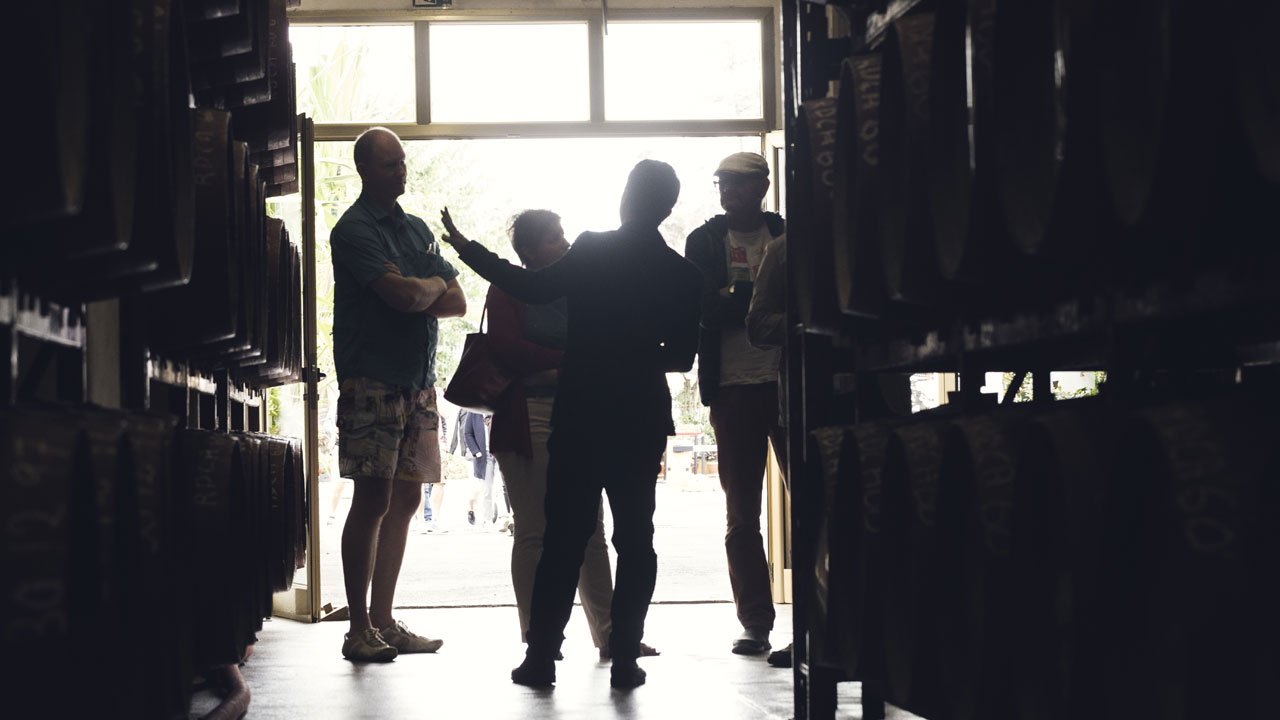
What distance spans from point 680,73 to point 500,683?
3.62 m

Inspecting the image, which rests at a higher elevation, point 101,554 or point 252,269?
point 252,269

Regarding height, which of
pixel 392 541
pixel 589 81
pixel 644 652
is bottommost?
pixel 644 652

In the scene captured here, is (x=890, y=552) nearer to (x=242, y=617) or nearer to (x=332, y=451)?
(x=242, y=617)

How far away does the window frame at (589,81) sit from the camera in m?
6.59

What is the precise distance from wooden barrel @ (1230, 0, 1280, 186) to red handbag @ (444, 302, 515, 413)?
11.0 ft

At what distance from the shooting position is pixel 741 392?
4.65 metres

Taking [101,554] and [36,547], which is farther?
→ [101,554]

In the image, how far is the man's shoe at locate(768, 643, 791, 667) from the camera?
4215 millimetres

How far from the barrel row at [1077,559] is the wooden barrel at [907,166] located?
0.74ft

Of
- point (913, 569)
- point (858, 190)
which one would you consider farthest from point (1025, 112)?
point (913, 569)

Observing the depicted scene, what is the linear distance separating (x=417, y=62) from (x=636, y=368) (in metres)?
3.33

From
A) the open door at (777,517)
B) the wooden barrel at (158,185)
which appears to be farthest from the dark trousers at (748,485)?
the wooden barrel at (158,185)

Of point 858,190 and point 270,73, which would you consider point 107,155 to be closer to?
point 858,190

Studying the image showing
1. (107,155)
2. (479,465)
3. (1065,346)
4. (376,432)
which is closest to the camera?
(107,155)
